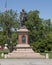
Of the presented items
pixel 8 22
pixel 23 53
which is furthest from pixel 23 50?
pixel 8 22

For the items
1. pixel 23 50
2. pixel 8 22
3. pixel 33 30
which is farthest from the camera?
pixel 33 30

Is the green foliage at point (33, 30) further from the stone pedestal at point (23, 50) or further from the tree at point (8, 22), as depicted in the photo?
the stone pedestal at point (23, 50)

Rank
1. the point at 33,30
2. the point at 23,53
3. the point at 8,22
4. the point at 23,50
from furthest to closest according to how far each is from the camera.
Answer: the point at 33,30, the point at 8,22, the point at 23,50, the point at 23,53

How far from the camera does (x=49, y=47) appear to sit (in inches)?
2452

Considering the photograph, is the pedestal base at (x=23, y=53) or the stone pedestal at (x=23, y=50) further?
the stone pedestal at (x=23, y=50)

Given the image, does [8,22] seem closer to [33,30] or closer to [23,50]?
[33,30]

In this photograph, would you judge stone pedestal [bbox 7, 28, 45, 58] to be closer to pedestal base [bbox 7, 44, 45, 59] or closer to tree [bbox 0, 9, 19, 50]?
pedestal base [bbox 7, 44, 45, 59]

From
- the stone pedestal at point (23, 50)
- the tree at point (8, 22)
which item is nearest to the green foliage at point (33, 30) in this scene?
the tree at point (8, 22)

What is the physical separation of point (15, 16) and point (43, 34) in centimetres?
934

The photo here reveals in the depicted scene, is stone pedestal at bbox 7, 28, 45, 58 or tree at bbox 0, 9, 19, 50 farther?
tree at bbox 0, 9, 19, 50

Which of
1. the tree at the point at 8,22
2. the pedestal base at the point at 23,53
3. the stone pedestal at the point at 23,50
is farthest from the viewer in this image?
the tree at the point at 8,22

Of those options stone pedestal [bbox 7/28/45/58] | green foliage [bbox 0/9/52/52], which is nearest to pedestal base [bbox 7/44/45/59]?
stone pedestal [bbox 7/28/45/58]

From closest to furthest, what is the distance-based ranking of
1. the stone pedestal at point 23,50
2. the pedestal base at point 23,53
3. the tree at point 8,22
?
the pedestal base at point 23,53 → the stone pedestal at point 23,50 → the tree at point 8,22

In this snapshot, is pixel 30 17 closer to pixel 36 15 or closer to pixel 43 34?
pixel 36 15
